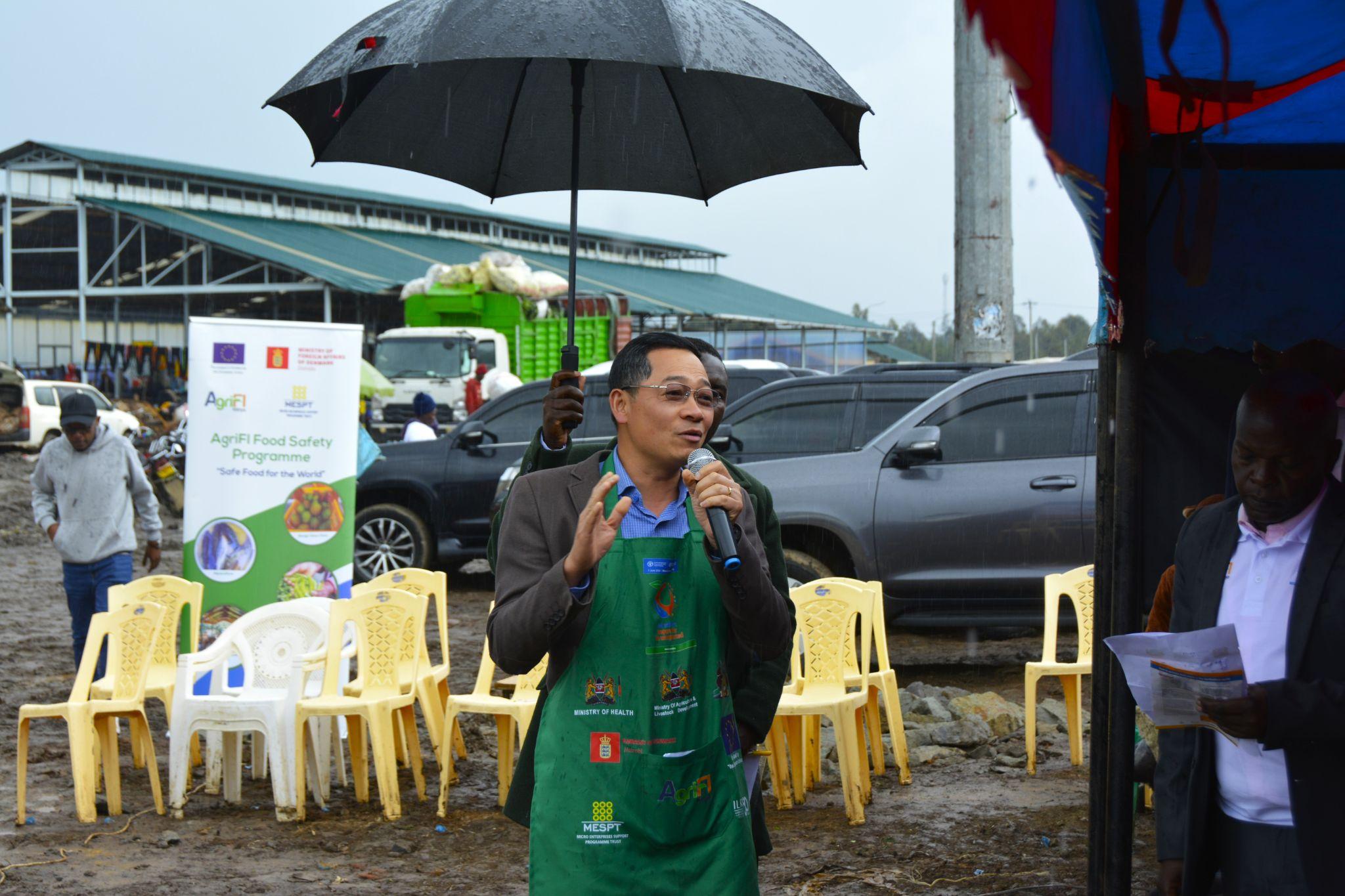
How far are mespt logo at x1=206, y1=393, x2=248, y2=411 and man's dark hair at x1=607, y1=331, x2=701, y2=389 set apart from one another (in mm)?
4742

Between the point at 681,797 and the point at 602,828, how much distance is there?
17 cm

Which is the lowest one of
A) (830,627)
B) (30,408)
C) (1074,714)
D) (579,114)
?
(1074,714)

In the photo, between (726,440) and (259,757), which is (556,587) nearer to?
(259,757)

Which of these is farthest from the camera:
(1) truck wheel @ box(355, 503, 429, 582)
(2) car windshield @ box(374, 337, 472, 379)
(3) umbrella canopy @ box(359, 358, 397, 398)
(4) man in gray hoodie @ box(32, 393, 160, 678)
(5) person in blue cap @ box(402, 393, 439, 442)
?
(2) car windshield @ box(374, 337, 472, 379)

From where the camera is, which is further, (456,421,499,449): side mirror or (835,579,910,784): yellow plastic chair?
(456,421,499,449): side mirror

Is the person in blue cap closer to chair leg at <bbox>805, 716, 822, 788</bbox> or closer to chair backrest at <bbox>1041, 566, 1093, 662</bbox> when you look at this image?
chair leg at <bbox>805, 716, 822, 788</bbox>

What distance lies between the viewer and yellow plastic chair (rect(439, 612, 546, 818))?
5887 millimetres

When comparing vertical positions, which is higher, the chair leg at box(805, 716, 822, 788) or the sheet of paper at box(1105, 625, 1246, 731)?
the sheet of paper at box(1105, 625, 1246, 731)

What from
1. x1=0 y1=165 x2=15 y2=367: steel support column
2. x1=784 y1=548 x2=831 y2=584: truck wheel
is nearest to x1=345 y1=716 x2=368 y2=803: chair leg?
x1=784 y1=548 x2=831 y2=584: truck wheel

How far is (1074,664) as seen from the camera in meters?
6.57

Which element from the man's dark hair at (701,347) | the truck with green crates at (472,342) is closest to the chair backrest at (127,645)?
the man's dark hair at (701,347)

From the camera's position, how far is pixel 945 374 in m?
9.75

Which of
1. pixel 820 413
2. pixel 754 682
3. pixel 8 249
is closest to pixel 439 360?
pixel 820 413

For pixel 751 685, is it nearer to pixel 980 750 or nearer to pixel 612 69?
pixel 612 69
